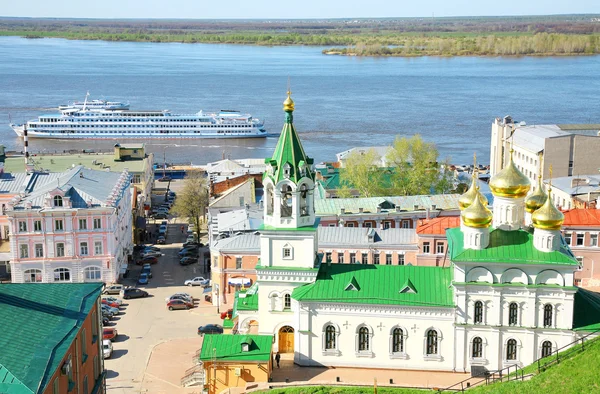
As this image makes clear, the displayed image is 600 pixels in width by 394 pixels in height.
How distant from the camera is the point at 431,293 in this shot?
20250mm

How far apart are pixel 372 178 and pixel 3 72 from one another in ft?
334

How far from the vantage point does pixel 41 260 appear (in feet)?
97.7

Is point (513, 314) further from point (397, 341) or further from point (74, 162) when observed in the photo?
point (74, 162)

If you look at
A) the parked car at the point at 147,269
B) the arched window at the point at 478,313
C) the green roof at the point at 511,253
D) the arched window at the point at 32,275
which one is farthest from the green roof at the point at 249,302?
the arched window at the point at 32,275

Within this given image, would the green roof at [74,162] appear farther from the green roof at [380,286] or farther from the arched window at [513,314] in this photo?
the arched window at [513,314]

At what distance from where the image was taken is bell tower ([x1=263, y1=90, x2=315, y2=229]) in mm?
20500

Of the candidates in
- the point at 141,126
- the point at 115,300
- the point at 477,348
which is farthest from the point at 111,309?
the point at 141,126

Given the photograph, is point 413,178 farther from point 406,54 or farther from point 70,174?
point 406,54

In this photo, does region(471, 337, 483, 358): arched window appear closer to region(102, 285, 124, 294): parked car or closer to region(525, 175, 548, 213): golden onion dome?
region(525, 175, 548, 213): golden onion dome

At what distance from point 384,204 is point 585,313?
42.4 ft

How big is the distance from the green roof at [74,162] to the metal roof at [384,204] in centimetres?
1245

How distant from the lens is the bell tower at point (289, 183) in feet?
67.3

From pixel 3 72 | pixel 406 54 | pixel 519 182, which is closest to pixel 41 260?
pixel 519 182

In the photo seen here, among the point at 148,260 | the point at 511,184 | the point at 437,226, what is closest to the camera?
the point at 511,184
